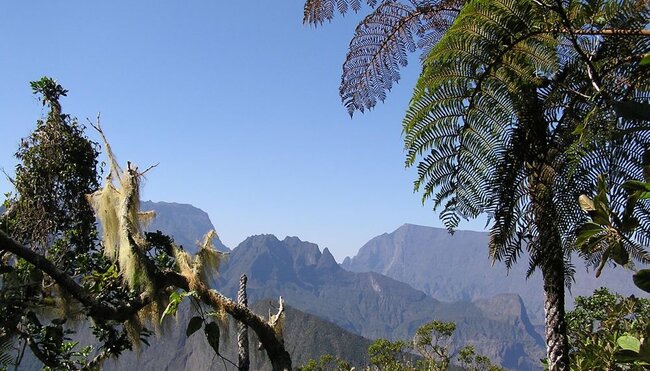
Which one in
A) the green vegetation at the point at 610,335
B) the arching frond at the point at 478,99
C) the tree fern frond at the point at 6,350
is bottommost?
the tree fern frond at the point at 6,350

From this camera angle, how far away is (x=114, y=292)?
15.8 feet

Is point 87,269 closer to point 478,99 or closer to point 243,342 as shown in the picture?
point 243,342

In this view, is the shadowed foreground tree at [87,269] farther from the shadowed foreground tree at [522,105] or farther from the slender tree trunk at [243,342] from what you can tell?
the shadowed foreground tree at [522,105]

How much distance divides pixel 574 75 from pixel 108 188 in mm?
4247

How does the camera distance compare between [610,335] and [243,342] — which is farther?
[243,342]

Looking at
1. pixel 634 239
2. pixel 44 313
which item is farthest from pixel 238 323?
pixel 634 239

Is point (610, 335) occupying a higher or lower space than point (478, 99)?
lower

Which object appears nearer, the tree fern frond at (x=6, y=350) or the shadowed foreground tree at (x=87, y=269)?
the tree fern frond at (x=6, y=350)

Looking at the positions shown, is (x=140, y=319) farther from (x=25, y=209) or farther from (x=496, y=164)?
(x=496, y=164)

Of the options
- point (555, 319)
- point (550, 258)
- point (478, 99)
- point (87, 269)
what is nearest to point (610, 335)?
point (555, 319)

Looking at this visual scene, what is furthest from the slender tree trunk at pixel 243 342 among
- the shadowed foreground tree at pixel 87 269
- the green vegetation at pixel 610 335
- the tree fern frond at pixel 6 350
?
the green vegetation at pixel 610 335

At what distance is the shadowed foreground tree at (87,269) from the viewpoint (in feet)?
13.2

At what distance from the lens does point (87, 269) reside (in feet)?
17.0

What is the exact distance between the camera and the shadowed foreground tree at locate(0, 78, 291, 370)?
13.2ft
